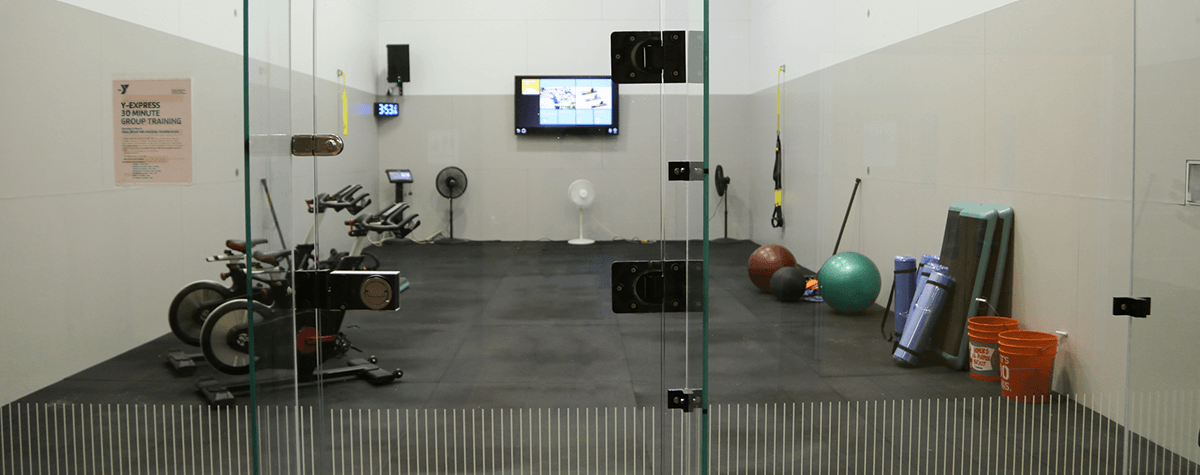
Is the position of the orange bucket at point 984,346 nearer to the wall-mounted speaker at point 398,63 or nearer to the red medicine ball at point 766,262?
the red medicine ball at point 766,262

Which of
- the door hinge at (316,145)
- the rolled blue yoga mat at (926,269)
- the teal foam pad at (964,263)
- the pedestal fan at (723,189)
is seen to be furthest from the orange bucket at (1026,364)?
the door hinge at (316,145)

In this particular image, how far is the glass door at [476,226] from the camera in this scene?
1.83 meters

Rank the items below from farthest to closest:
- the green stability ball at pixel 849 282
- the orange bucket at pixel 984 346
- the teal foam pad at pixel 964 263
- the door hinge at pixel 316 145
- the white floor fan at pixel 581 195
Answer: the teal foam pad at pixel 964 263
the orange bucket at pixel 984 346
the green stability ball at pixel 849 282
the white floor fan at pixel 581 195
the door hinge at pixel 316 145

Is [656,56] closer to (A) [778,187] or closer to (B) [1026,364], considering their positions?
(A) [778,187]

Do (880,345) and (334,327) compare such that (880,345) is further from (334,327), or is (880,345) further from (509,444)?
(334,327)

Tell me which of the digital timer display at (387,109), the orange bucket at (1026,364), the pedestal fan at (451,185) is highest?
the digital timer display at (387,109)

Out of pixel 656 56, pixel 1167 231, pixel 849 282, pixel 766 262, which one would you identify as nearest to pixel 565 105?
pixel 656 56

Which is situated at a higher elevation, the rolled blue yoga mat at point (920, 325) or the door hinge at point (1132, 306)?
the door hinge at point (1132, 306)

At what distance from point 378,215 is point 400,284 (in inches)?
7.1

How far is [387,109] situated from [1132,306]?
86.7 inches

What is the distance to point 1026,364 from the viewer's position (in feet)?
9.00

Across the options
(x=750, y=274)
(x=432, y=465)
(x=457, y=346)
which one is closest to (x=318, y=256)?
(x=457, y=346)

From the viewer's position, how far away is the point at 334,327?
1910mm

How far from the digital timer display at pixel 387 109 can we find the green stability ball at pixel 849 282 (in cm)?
128
